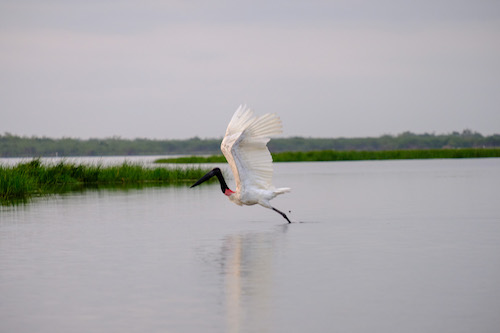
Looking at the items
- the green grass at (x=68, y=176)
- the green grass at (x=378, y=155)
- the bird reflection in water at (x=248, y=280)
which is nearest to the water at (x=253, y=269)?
the bird reflection in water at (x=248, y=280)

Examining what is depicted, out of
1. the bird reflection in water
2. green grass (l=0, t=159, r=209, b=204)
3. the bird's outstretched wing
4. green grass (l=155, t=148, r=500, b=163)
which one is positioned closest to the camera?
the bird reflection in water

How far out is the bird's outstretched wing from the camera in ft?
45.3

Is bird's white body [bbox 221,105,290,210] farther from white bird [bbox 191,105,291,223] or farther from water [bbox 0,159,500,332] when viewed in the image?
water [bbox 0,159,500,332]

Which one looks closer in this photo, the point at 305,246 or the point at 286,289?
the point at 286,289

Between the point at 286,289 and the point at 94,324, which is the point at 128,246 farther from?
the point at 94,324

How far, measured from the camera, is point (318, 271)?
29.6 feet

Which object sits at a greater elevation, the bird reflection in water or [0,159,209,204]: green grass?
[0,159,209,204]: green grass

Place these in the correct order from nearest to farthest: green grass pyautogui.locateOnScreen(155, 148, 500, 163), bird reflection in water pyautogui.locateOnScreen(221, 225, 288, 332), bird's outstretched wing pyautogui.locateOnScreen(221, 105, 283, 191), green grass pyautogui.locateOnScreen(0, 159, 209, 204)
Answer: bird reflection in water pyautogui.locateOnScreen(221, 225, 288, 332), bird's outstretched wing pyautogui.locateOnScreen(221, 105, 283, 191), green grass pyautogui.locateOnScreen(0, 159, 209, 204), green grass pyautogui.locateOnScreen(155, 148, 500, 163)

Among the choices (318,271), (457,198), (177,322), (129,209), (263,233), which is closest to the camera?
(177,322)

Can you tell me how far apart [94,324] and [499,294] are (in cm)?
384

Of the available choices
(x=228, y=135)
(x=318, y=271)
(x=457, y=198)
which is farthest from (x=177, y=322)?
(x=457, y=198)

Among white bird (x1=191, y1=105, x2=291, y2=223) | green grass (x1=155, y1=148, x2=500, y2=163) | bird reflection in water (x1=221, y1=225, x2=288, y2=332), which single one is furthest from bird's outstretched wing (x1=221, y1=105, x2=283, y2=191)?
green grass (x1=155, y1=148, x2=500, y2=163)

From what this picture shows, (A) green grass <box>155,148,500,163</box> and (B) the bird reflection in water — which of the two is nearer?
(B) the bird reflection in water

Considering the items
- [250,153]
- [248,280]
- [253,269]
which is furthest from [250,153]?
[248,280]
